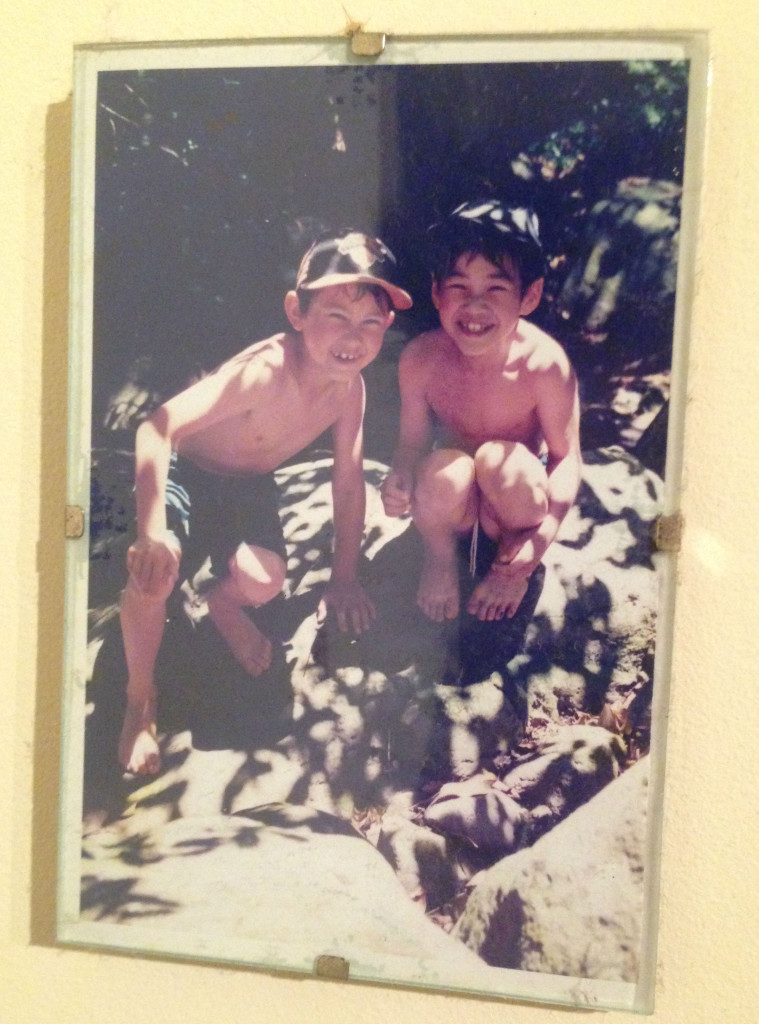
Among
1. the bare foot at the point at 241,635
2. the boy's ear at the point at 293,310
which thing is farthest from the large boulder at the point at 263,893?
the boy's ear at the point at 293,310

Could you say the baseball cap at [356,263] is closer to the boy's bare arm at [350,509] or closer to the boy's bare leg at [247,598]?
the boy's bare arm at [350,509]

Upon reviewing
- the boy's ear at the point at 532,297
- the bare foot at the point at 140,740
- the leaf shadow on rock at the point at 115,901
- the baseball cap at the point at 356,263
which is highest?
the baseball cap at the point at 356,263

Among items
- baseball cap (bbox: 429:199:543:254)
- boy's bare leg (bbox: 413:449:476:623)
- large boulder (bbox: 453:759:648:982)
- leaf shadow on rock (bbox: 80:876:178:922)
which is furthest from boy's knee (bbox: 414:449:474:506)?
leaf shadow on rock (bbox: 80:876:178:922)

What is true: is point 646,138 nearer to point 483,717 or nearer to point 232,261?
point 232,261

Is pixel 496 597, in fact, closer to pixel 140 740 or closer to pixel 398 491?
pixel 398 491

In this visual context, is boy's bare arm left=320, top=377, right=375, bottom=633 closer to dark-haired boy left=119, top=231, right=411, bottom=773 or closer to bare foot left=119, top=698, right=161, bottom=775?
dark-haired boy left=119, top=231, right=411, bottom=773

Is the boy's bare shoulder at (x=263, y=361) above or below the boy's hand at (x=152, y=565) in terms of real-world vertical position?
above
